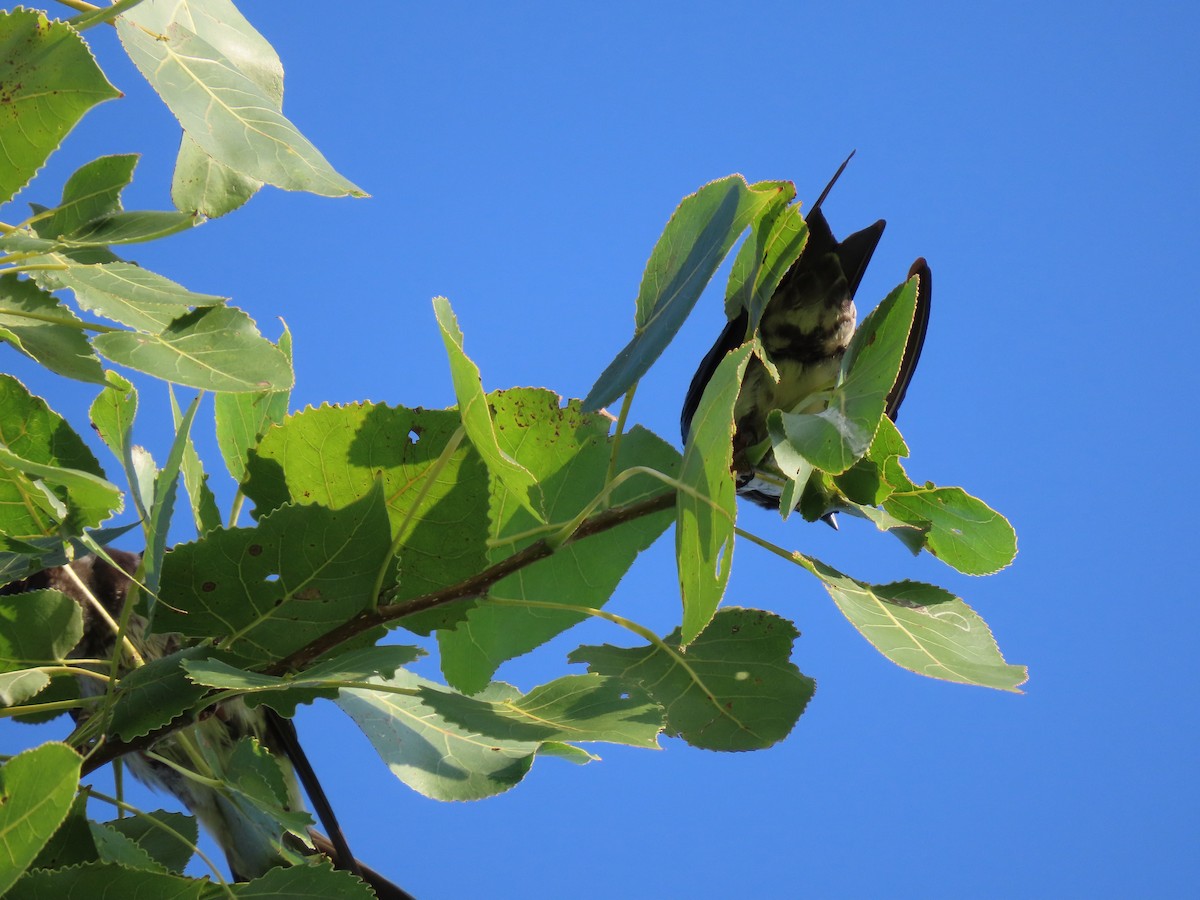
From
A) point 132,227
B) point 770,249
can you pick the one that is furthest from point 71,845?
point 770,249

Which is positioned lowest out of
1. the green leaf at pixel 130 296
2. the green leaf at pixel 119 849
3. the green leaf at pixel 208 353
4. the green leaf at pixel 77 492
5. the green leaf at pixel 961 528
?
the green leaf at pixel 119 849

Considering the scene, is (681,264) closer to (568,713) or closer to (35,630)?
(568,713)

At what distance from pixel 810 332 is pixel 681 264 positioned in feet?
0.40

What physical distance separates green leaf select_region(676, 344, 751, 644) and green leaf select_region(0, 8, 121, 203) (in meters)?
0.22

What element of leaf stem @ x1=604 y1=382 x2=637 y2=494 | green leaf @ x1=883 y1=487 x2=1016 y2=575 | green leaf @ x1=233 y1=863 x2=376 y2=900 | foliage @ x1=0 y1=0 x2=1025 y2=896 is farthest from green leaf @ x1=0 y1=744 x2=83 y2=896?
green leaf @ x1=883 y1=487 x2=1016 y2=575

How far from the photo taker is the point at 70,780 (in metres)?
0.32

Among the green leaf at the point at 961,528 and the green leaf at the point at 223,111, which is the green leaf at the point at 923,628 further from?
the green leaf at the point at 223,111

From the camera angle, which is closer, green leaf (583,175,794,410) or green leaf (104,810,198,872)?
green leaf (583,175,794,410)

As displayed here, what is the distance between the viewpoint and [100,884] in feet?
1.24

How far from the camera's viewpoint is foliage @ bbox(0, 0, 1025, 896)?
0.38 m

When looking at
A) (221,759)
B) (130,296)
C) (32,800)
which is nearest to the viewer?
(32,800)

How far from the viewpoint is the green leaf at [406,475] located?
1.33 ft

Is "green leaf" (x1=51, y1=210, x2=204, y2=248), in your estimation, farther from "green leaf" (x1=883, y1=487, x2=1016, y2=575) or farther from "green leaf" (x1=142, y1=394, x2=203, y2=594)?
"green leaf" (x1=883, y1=487, x2=1016, y2=575)

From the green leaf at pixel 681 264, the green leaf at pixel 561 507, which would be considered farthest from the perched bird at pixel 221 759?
the green leaf at pixel 681 264
